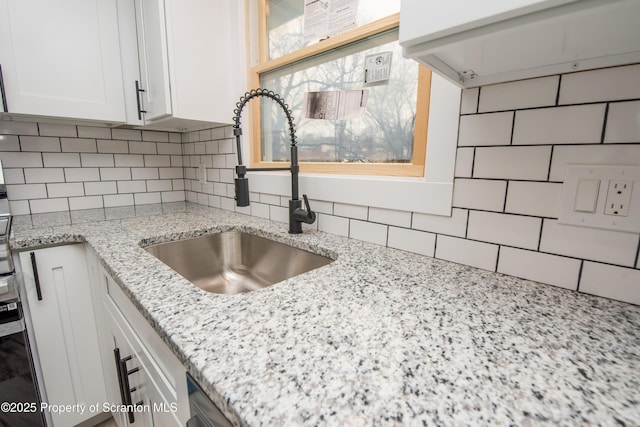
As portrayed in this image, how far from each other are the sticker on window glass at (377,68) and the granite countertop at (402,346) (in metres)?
0.62

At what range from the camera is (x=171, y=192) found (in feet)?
6.34

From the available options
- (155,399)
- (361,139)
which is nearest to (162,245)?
(155,399)

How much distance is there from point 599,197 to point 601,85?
0.21 metres

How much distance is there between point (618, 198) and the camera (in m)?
0.53

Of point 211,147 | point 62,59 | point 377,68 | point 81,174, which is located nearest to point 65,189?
point 81,174

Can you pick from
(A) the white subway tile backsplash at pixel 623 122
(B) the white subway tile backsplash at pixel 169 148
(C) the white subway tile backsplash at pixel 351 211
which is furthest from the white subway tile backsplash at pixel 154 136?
(A) the white subway tile backsplash at pixel 623 122

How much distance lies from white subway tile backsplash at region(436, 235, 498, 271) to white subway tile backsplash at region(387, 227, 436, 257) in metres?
0.02

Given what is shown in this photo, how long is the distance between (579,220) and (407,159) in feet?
1.50

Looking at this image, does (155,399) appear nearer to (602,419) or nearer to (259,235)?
(259,235)

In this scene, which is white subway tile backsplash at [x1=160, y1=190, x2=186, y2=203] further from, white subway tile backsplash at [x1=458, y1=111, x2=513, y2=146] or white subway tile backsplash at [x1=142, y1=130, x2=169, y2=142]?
white subway tile backsplash at [x1=458, y1=111, x2=513, y2=146]

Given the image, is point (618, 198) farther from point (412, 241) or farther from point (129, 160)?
point (129, 160)

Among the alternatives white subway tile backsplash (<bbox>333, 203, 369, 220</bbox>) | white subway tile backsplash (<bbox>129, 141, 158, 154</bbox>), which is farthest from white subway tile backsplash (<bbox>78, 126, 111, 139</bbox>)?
white subway tile backsplash (<bbox>333, 203, 369, 220</bbox>)

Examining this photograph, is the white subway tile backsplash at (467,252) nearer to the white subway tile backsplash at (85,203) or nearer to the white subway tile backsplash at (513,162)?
the white subway tile backsplash at (513,162)

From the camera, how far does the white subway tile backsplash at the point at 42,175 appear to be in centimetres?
142
